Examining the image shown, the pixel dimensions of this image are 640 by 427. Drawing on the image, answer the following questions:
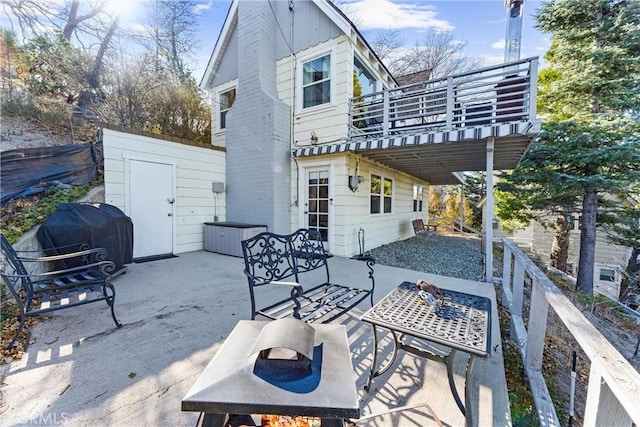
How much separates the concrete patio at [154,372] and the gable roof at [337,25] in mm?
5694

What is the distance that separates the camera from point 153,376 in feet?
6.23

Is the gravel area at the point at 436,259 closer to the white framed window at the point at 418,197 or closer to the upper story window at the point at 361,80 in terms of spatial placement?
the white framed window at the point at 418,197

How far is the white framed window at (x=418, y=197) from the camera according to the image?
1140cm

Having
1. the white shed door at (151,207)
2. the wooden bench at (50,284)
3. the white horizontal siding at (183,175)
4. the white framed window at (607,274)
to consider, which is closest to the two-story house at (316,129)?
the white horizontal siding at (183,175)

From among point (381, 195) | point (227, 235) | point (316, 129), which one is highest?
point (316, 129)

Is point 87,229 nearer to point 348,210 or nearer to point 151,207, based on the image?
point 151,207

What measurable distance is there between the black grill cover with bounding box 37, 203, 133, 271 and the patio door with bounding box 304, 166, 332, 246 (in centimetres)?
369

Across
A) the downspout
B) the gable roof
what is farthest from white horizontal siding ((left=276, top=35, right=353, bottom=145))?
the gable roof

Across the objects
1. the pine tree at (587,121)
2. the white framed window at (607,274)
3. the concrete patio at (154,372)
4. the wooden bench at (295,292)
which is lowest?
the white framed window at (607,274)

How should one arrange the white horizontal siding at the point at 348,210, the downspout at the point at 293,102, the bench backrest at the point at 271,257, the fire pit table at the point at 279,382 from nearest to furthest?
1. the fire pit table at the point at 279,382
2. the bench backrest at the point at 271,257
3. the white horizontal siding at the point at 348,210
4. the downspout at the point at 293,102

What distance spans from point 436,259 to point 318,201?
124 inches

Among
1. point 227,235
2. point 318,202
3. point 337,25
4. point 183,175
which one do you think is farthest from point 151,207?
point 337,25

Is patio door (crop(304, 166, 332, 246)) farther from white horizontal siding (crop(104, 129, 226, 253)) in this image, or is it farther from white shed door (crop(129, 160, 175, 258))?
white shed door (crop(129, 160, 175, 258))

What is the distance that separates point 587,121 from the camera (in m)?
6.30
